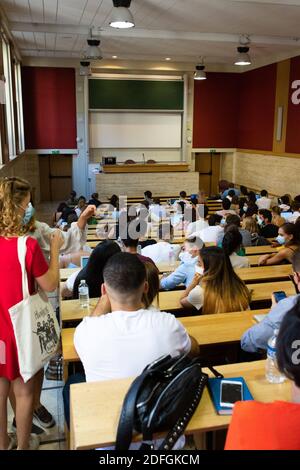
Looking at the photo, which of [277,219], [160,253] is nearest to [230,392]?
[160,253]

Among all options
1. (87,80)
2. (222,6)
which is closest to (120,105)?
(87,80)

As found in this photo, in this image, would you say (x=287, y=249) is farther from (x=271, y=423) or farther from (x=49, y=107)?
(x=49, y=107)

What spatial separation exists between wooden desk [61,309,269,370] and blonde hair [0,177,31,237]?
72 cm

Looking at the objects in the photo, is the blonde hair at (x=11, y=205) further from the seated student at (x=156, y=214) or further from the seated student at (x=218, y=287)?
the seated student at (x=156, y=214)

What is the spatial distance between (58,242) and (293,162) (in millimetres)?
9685

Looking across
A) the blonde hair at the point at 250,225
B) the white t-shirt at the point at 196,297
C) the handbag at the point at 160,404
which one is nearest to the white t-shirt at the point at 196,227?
the blonde hair at the point at 250,225

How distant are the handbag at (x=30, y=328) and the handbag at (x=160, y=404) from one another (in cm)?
88

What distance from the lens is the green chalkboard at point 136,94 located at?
42.8 ft

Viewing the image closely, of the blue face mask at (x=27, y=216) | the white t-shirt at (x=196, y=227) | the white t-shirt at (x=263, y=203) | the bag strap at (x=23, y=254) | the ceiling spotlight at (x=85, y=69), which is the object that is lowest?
the white t-shirt at (x=263, y=203)

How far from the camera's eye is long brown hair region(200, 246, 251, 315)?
292 centimetres

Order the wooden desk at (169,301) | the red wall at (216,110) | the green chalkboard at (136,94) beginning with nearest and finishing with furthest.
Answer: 1. the wooden desk at (169,301)
2. the green chalkboard at (136,94)
3. the red wall at (216,110)

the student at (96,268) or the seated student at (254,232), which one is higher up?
the student at (96,268)

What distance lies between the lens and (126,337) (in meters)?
1.76

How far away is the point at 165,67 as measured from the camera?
13.2 m
